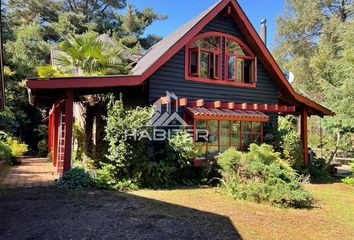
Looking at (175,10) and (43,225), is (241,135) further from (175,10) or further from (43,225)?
(175,10)

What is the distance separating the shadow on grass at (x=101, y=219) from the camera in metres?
5.50

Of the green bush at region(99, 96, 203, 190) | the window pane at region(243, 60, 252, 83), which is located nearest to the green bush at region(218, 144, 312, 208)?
the green bush at region(99, 96, 203, 190)

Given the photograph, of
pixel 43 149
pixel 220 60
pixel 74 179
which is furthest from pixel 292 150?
pixel 43 149

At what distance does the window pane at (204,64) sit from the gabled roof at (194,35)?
1111 millimetres

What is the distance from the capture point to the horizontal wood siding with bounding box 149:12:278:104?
456 inches

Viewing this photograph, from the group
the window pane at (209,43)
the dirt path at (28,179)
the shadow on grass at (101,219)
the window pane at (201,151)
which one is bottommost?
the shadow on grass at (101,219)

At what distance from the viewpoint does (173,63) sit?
39.0 feet

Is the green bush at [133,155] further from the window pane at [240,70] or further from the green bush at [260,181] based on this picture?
the window pane at [240,70]

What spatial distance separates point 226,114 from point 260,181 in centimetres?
355

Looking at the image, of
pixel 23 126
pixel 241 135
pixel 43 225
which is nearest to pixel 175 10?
pixel 23 126

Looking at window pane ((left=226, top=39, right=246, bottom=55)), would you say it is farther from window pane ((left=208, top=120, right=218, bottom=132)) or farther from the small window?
window pane ((left=208, top=120, right=218, bottom=132))

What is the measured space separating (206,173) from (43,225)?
20.2ft

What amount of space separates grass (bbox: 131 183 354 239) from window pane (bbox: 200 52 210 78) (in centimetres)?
465

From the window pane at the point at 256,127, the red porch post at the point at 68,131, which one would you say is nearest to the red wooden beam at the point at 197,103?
the window pane at the point at 256,127
